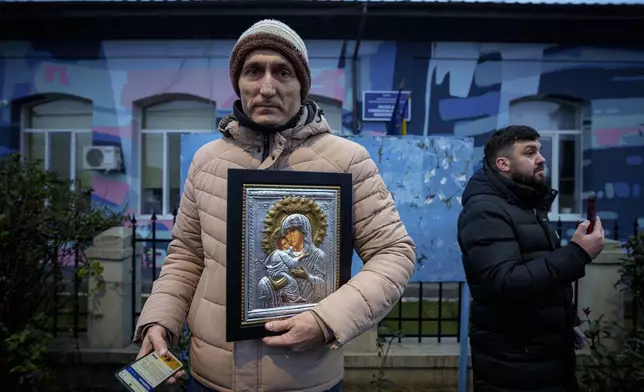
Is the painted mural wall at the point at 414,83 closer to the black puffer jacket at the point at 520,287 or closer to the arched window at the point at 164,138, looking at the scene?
the arched window at the point at 164,138

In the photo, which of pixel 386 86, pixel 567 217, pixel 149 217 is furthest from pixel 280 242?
pixel 567 217

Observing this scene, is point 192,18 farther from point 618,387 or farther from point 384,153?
point 618,387

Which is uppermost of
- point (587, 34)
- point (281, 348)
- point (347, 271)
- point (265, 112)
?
point (587, 34)

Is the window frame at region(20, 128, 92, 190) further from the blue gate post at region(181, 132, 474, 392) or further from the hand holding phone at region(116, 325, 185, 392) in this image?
the hand holding phone at region(116, 325, 185, 392)

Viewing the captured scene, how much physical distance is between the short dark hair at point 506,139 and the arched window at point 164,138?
6.01 meters

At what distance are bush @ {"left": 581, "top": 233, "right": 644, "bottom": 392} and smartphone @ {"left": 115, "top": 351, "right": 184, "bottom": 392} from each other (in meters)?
2.86

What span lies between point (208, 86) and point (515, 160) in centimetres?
606

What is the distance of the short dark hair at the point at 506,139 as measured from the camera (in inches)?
88.0

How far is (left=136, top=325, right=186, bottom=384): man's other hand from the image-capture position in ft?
4.35

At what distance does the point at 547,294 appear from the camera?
2062 mm

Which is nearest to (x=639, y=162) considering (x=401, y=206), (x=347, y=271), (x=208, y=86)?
(x=401, y=206)

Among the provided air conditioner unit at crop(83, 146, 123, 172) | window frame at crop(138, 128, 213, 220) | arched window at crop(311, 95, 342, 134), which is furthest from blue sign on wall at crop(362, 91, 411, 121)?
air conditioner unit at crop(83, 146, 123, 172)

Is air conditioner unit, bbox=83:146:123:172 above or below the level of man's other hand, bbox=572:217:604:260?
above

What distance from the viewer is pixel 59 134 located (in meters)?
7.80
